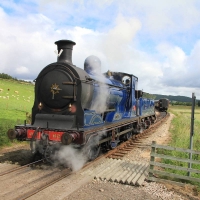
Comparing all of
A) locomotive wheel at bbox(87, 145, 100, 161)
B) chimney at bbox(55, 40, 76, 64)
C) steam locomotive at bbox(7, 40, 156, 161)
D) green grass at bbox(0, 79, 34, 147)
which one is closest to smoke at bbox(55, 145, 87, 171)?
steam locomotive at bbox(7, 40, 156, 161)

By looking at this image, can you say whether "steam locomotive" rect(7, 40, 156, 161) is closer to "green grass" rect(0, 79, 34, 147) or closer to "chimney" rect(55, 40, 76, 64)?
"chimney" rect(55, 40, 76, 64)

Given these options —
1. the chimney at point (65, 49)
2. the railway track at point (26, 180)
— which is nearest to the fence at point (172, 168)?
the railway track at point (26, 180)

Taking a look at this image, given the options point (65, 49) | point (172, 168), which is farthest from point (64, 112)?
point (172, 168)

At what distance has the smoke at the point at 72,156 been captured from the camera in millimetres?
7073

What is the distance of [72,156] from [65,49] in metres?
3.40

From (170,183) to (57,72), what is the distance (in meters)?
4.50

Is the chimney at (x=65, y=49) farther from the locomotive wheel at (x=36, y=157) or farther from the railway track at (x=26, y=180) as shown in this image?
the railway track at (x=26, y=180)

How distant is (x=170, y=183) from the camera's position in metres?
6.11

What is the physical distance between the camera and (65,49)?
25.0 ft

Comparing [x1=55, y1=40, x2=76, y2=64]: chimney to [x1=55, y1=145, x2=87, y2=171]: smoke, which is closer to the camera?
[x1=55, y1=145, x2=87, y2=171]: smoke

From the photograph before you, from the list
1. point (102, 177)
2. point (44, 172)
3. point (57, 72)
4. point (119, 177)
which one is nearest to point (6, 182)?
point (44, 172)

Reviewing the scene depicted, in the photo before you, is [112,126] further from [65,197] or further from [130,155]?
[65,197]

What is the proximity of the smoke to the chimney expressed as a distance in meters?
2.77

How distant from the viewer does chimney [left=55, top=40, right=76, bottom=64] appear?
24.9ft
